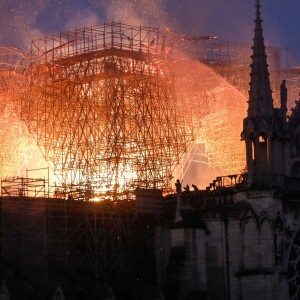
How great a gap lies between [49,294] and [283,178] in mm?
17080

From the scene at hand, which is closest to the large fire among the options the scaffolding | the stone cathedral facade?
the scaffolding

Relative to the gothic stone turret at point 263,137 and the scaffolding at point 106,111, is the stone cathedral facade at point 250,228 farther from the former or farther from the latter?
the scaffolding at point 106,111

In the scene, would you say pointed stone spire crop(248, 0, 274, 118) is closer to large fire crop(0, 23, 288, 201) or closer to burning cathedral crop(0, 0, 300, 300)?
burning cathedral crop(0, 0, 300, 300)

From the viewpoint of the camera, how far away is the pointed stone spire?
83375mm

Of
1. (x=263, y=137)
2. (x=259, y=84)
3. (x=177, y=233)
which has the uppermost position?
(x=259, y=84)

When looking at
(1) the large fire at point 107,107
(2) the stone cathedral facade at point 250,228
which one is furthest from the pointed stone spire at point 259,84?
(1) the large fire at point 107,107

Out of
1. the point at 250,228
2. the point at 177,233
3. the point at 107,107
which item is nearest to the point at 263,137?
the point at 250,228

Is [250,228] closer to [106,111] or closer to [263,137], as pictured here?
[263,137]

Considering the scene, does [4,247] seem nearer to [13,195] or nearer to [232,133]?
[13,195]

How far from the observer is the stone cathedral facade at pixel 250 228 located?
3199 inches

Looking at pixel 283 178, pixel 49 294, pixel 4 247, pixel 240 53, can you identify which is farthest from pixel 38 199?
pixel 240 53

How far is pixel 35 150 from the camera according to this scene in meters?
118

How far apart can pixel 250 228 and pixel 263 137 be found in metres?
5.76

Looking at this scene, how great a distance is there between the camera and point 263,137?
3285 inches
